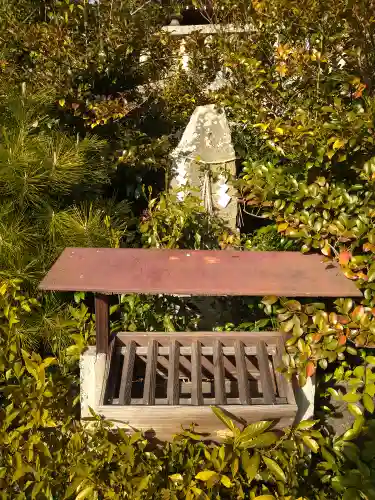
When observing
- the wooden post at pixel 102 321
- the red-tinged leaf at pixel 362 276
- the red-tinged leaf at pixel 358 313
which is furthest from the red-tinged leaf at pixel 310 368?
the wooden post at pixel 102 321

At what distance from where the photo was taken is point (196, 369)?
4.83 feet

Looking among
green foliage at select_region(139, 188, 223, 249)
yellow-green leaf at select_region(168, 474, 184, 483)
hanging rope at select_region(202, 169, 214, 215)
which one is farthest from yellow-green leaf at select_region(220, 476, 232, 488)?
hanging rope at select_region(202, 169, 214, 215)

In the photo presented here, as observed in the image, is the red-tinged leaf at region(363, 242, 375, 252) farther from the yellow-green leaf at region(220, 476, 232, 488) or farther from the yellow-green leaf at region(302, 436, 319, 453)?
the yellow-green leaf at region(220, 476, 232, 488)

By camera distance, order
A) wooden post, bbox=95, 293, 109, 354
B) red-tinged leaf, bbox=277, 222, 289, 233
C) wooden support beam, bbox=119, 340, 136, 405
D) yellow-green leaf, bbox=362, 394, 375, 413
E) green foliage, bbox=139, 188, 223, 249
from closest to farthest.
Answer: yellow-green leaf, bbox=362, 394, 375, 413
wooden support beam, bbox=119, 340, 136, 405
wooden post, bbox=95, 293, 109, 354
red-tinged leaf, bbox=277, 222, 289, 233
green foliage, bbox=139, 188, 223, 249

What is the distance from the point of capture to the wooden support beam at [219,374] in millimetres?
1367

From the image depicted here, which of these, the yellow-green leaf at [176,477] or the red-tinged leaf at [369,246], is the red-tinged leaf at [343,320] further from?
the yellow-green leaf at [176,477]

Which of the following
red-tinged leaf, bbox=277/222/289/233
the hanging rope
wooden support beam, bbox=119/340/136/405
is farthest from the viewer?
the hanging rope

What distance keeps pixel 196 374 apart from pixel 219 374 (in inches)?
3.3

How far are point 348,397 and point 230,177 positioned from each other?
1647mm

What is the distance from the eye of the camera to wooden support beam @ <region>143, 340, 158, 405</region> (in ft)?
4.39

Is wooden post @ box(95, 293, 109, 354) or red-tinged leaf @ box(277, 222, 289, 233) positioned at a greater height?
red-tinged leaf @ box(277, 222, 289, 233)

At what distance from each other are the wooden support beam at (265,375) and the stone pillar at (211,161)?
133cm

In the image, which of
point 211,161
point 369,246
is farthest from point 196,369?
point 211,161

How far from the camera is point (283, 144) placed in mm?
2271
